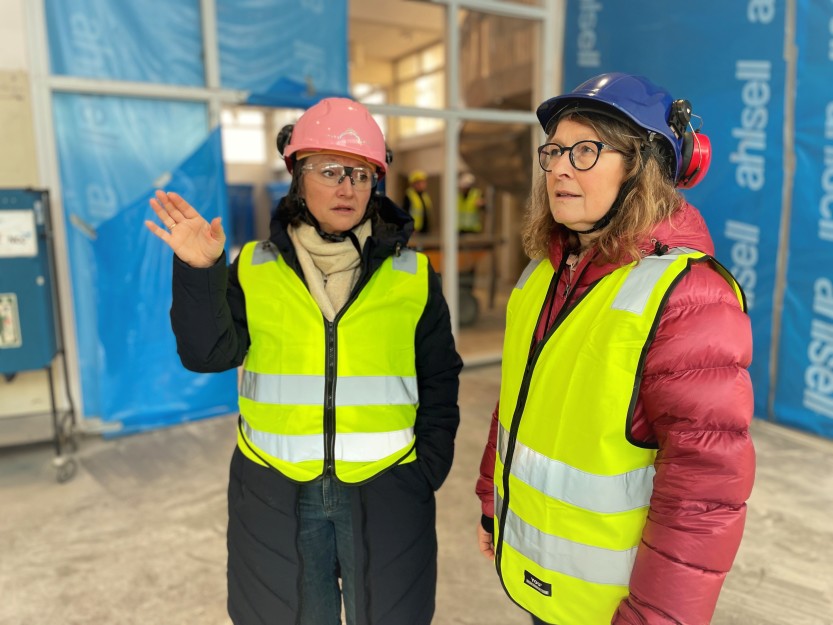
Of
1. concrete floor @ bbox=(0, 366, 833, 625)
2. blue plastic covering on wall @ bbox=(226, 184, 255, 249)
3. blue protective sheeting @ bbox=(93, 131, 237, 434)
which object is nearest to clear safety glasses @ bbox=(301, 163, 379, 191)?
concrete floor @ bbox=(0, 366, 833, 625)

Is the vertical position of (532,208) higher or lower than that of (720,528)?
higher

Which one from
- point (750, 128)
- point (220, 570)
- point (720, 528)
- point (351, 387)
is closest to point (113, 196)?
point (220, 570)

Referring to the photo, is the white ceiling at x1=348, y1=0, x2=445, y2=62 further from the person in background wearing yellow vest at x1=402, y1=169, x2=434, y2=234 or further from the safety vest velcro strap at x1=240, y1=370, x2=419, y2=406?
the safety vest velcro strap at x1=240, y1=370, x2=419, y2=406

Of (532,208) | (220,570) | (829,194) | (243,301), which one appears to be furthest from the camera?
(829,194)

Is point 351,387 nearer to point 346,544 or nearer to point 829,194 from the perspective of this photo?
point 346,544

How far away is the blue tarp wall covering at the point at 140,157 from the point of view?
3375mm

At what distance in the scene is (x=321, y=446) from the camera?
1.22 meters

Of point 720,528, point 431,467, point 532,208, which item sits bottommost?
point 431,467

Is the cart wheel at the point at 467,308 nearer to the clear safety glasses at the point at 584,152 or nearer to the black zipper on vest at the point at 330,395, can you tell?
the black zipper on vest at the point at 330,395

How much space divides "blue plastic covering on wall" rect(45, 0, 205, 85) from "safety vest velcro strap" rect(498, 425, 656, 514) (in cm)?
356

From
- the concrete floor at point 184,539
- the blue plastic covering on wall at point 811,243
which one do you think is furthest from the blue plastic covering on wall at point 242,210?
the blue plastic covering on wall at point 811,243

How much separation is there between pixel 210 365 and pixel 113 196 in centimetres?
279

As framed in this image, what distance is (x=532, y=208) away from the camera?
1.19 m

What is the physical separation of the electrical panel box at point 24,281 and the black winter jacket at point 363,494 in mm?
2329
